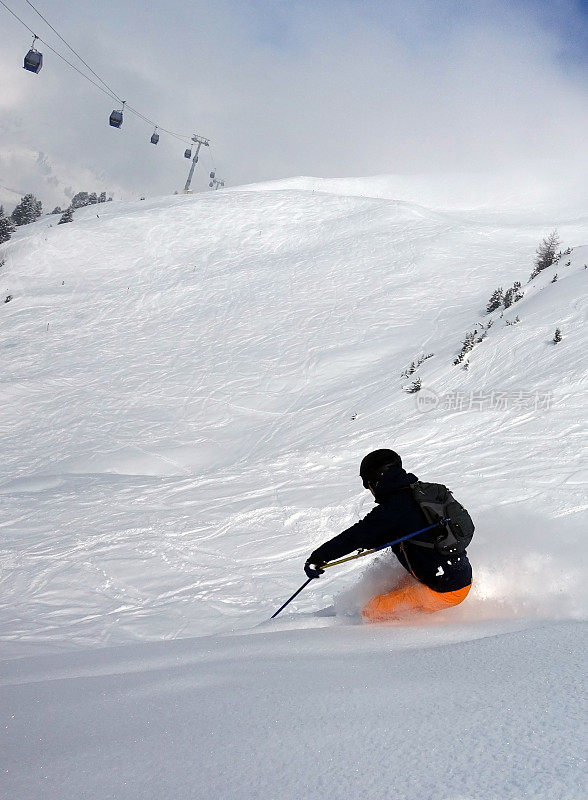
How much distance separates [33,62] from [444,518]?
27.2 m

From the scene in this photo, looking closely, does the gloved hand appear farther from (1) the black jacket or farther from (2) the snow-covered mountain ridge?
(2) the snow-covered mountain ridge

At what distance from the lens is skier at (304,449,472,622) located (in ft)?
13.8

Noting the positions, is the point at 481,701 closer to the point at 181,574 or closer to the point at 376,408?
the point at 181,574

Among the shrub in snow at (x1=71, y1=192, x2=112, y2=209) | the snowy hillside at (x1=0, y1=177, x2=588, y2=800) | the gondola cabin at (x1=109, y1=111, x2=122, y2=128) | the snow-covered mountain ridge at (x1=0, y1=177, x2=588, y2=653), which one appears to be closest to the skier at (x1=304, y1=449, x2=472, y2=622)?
the snowy hillside at (x1=0, y1=177, x2=588, y2=800)

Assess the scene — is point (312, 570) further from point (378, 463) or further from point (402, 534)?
point (378, 463)

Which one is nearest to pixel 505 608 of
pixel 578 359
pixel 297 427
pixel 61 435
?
pixel 578 359

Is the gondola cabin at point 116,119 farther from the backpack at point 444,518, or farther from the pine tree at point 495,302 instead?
the backpack at point 444,518

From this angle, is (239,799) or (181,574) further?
(181,574)

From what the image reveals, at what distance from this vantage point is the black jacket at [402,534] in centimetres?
419

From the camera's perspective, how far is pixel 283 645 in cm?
366

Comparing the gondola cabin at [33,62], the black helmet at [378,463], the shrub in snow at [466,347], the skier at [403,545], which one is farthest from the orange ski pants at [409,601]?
the gondola cabin at [33,62]

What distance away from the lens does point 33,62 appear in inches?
941

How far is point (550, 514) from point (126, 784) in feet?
23.8

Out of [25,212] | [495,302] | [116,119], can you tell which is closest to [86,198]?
[25,212]
